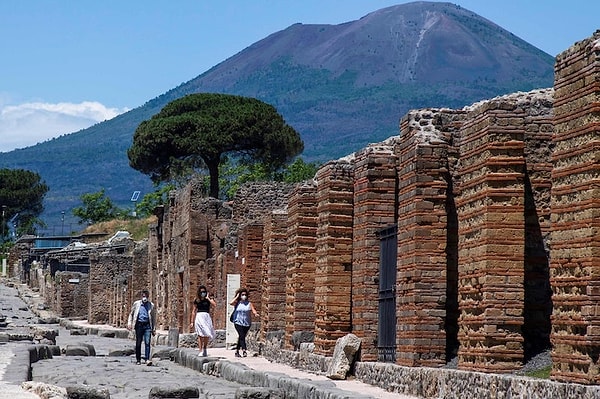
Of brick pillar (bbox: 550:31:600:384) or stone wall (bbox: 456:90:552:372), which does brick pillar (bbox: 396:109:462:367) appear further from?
brick pillar (bbox: 550:31:600:384)

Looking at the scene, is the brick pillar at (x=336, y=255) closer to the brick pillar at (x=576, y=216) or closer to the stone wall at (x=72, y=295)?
the brick pillar at (x=576, y=216)

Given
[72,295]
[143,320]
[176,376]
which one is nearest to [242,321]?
[143,320]

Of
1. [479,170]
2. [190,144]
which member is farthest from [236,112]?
[479,170]

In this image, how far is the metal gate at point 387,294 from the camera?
18.0 m

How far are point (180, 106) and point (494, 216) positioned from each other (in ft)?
203

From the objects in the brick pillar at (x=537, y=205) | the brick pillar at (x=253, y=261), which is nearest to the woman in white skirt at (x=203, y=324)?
the brick pillar at (x=253, y=261)

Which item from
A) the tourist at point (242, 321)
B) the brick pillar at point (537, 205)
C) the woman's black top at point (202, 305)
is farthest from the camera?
the tourist at point (242, 321)

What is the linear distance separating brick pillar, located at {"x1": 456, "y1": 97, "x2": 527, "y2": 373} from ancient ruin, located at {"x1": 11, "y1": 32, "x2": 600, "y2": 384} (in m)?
0.01

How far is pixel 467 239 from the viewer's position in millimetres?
14727

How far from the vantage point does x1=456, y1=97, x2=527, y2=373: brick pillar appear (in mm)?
13891

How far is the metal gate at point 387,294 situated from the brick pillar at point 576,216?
5.75m

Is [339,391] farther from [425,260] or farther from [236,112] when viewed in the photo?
[236,112]

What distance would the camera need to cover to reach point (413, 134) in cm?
1662

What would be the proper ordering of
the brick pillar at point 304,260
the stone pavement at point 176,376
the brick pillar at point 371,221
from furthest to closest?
the brick pillar at point 304,260, the brick pillar at point 371,221, the stone pavement at point 176,376
